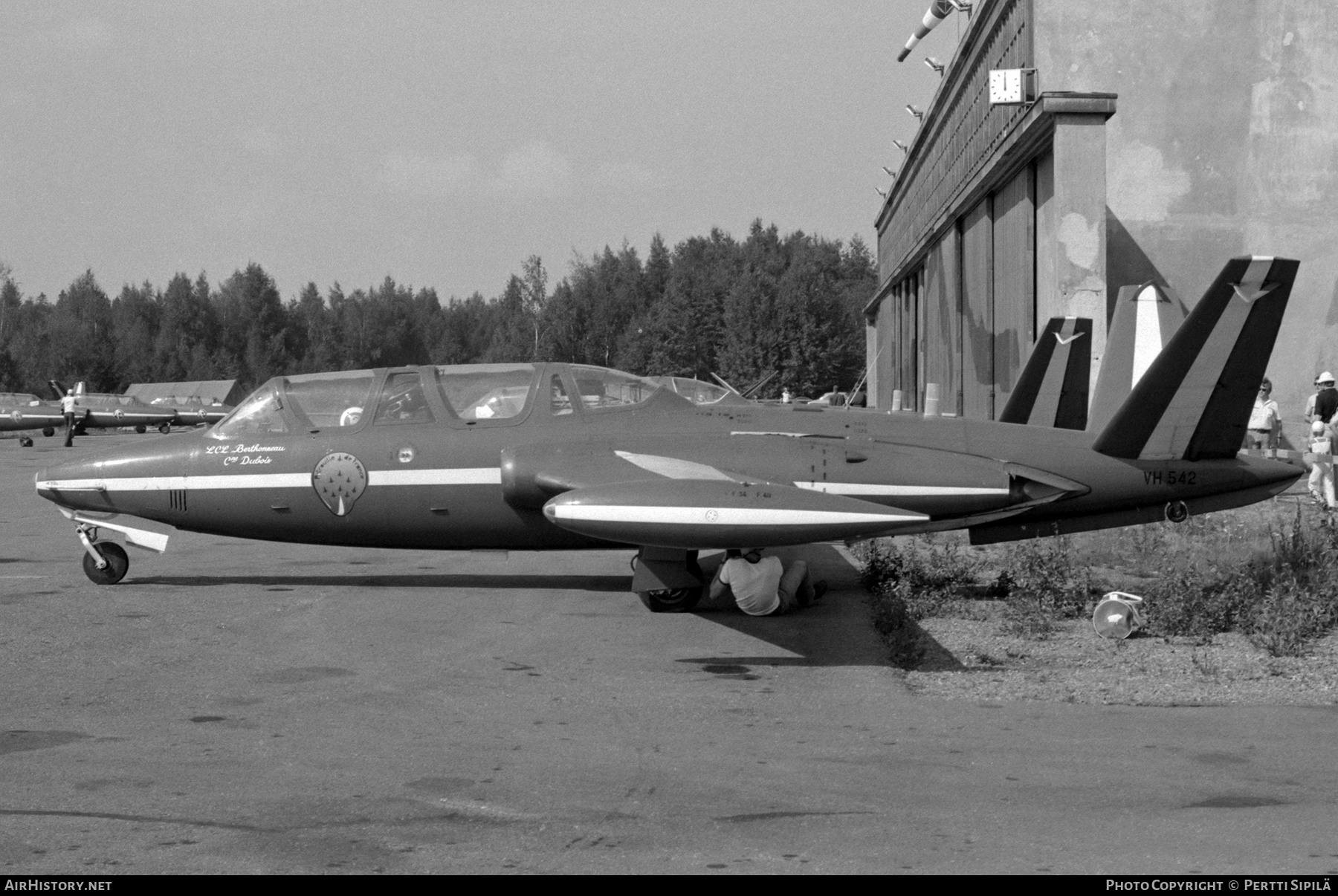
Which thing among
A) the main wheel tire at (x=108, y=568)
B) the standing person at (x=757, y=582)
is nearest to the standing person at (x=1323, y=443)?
the standing person at (x=757, y=582)

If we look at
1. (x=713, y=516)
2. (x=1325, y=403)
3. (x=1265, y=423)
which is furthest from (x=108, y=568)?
(x=1325, y=403)

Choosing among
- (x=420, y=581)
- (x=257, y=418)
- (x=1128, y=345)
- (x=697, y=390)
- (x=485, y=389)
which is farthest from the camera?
(x=1128, y=345)

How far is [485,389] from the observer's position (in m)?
11.5

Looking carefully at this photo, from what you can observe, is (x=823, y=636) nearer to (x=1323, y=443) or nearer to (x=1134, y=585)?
(x=1134, y=585)

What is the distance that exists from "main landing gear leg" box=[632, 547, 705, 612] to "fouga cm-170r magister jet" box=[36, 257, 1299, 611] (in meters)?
0.02

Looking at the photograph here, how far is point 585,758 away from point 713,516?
9.24 ft

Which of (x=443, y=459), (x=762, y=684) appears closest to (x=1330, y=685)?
(x=762, y=684)

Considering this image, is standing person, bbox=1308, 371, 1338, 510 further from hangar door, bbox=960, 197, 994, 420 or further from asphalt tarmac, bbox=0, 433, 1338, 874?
asphalt tarmac, bbox=0, 433, 1338, 874

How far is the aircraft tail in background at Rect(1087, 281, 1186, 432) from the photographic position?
12.8 m

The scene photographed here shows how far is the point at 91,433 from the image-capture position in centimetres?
6600

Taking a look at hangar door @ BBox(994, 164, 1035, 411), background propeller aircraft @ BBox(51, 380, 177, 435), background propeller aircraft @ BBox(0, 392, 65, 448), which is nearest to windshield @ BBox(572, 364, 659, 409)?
hangar door @ BBox(994, 164, 1035, 411)

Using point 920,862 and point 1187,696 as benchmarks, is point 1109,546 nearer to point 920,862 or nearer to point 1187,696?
point 1187,696

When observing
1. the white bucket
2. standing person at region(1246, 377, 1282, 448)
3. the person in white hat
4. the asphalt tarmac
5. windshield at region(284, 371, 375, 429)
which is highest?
windshield at region(284, 371, 375, 429)

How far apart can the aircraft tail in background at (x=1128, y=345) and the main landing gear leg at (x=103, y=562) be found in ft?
30.3
